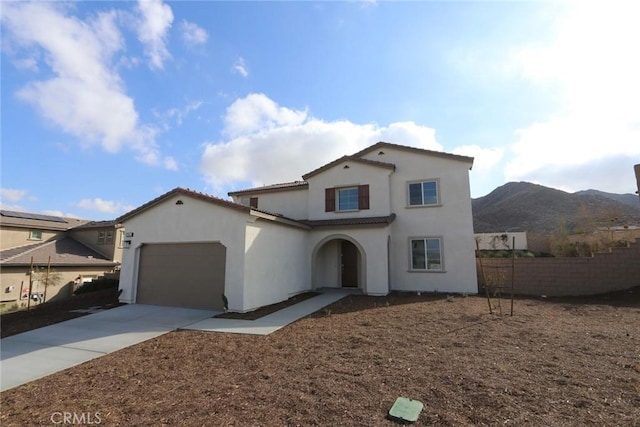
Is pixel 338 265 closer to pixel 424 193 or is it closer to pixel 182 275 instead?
pixel 424 193

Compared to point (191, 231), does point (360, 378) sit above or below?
below

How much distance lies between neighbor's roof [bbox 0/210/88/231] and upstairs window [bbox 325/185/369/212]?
24.1m

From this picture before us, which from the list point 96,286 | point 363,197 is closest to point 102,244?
point 96,286

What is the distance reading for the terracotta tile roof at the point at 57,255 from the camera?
20.7m

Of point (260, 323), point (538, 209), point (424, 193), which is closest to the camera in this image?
point (260, 323)

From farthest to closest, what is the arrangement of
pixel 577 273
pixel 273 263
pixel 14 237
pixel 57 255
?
1. pixel 14 237
2. pixel 57 255
3. pixel 577 273
4. pixel 273 263

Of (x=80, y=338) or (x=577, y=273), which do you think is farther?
(x=577, y=273)

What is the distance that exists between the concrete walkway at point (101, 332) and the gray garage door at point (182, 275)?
45 cm

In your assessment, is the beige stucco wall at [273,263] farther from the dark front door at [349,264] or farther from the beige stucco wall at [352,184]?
the dark front door at [349,264]

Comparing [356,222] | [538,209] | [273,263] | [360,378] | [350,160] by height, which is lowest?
[360,378]

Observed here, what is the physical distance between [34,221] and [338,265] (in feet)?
82.9

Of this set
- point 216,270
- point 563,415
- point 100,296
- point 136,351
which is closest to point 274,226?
point 216,270

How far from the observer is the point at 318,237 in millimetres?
15727

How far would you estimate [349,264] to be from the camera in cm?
1708
